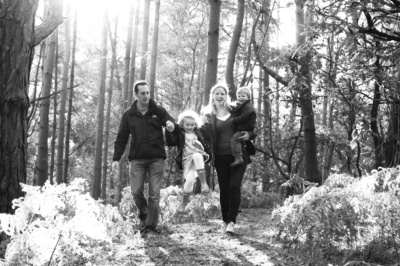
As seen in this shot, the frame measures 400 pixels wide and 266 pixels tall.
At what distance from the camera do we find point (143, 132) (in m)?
5.43

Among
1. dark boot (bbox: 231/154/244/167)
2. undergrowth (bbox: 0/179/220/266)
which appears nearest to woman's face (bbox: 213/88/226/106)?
dark boot (bbox: 231/154/244/167)

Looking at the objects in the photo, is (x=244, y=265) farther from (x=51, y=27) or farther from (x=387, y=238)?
(x=51, y=27)

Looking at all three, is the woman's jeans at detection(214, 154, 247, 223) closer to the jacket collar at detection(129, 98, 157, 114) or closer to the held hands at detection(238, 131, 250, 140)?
the held hands at detection(238, 131, 250, 140)

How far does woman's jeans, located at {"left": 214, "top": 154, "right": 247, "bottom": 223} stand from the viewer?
17.1ft

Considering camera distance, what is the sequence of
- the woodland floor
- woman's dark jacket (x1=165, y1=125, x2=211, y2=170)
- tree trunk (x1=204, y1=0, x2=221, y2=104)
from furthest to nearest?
tree trunk (x1=204, y1=0, x2=221, y2=104)
woman's dark jacket (x1=165, y1=125, x2=211, y2=170)
the woodland floor

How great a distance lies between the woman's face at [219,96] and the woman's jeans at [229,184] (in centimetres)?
70

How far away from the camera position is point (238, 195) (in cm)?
523

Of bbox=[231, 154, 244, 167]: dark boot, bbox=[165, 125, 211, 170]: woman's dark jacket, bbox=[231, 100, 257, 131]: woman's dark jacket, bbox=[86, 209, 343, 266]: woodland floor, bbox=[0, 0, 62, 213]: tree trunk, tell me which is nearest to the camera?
bbox=[86, 209, 343, 266]: woodland floor

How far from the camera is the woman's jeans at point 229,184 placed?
17.1ft

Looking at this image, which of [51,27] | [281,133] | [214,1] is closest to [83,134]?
[281,133]

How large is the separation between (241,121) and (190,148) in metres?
0.90

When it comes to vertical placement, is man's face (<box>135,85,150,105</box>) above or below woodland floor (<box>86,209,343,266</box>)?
above

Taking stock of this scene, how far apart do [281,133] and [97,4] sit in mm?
7356

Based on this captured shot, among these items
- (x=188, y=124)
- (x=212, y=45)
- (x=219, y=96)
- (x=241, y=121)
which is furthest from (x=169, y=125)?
(x=212, y=45)
